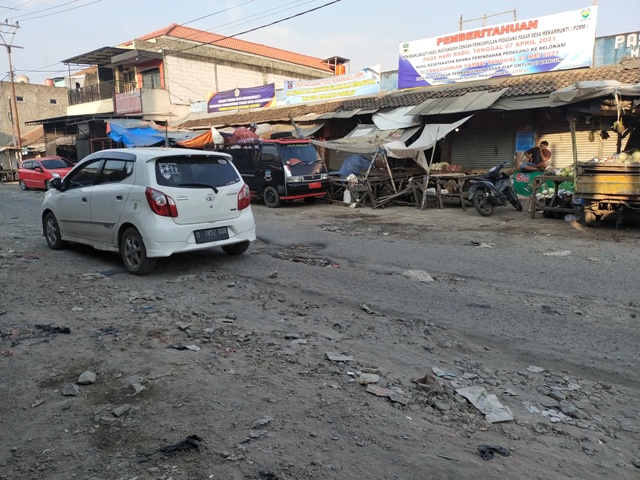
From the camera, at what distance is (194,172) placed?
6.90m

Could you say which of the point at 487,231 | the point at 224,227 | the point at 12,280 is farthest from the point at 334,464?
the point at 487,231

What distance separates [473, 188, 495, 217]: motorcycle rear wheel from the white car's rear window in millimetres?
6971

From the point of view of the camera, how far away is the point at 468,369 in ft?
12.7

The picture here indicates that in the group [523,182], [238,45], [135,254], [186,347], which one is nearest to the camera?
[186,347]

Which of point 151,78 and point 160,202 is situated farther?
point 151,78

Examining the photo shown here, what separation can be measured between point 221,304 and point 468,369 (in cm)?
273

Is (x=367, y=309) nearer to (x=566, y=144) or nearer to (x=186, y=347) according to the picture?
(x=186, y=347)

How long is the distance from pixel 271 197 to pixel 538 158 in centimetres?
762

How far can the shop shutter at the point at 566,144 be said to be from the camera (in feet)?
47.2

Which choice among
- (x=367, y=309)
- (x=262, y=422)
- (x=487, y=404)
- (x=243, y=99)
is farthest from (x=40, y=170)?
(x=487, y=404)

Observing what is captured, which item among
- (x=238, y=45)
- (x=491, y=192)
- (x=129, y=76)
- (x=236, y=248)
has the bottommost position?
(x=236, y=248)

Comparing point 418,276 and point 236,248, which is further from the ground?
point 236,248

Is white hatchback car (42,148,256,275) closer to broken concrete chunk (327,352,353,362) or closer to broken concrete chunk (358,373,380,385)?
broken concrete chunk (327,352,353,362)

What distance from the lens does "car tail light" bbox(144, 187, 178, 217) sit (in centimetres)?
643
